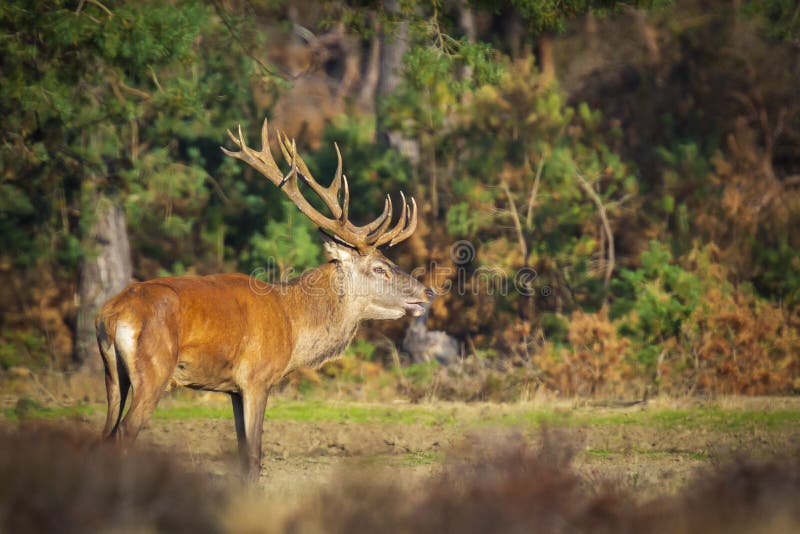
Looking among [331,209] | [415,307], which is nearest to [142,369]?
[331,209]

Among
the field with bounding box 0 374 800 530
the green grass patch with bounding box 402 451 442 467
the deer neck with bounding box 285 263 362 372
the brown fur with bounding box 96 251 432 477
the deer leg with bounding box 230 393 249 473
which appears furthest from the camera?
the green grass patch with bounding box 402 451 442 467

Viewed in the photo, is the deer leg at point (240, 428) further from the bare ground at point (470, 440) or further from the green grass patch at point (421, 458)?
the green grass patch at point (421, 458)

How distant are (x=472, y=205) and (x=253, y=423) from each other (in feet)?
36.4

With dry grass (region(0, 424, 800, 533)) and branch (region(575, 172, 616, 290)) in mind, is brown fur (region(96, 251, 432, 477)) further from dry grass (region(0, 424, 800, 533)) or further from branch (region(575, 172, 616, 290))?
branch (region(575, 172, 616, 290))

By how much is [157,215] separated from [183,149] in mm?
1996

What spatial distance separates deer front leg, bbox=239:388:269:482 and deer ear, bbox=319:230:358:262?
1.95 metres

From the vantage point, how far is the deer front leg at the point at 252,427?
32.0 feet

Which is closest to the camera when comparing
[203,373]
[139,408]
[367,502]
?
[367,502]

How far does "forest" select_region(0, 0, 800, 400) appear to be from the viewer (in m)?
16.5

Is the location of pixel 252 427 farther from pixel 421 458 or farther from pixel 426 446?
pixel 426 446

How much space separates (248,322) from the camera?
9.99 metres

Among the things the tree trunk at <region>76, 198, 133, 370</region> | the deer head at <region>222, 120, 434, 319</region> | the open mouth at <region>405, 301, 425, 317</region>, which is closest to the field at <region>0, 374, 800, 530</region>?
the open mouth at <region>405, 301, 425, 317</region>

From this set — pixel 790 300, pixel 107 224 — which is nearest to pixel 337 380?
pixel 107 224

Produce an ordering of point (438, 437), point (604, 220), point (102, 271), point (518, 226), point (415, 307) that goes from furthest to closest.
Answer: point (604, 220) < point (518, 226) < point (102, 271) < point (438, 437) < point (415, 307)
